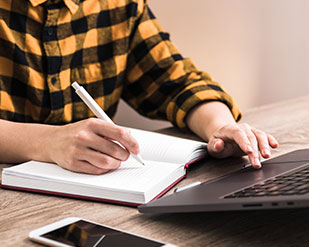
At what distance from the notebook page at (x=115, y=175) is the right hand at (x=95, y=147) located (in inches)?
0.6

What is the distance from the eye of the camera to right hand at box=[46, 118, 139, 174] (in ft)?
2.43

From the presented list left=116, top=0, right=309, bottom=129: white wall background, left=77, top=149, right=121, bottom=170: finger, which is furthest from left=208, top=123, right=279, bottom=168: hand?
left=116, top=0, right=309, bottom=129: white wall background

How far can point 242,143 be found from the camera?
2.71 ft

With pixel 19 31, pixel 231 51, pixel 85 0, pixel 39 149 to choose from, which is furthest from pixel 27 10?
pixel 231 51

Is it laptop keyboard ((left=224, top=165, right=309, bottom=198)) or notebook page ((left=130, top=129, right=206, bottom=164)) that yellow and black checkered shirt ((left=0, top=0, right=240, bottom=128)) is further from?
laptop keyboard ((left=224, top=165, right=309, bottom=198))

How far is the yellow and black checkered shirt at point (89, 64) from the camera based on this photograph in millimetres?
1114

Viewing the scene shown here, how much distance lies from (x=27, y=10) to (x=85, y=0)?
19 cm

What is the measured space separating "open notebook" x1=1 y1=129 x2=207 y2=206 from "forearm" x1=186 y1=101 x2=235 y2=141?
0.51ft

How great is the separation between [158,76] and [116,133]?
0.61 m

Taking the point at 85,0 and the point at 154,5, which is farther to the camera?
the point at 154,5

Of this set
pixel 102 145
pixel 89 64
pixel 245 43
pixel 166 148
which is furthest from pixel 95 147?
pixel 245 43

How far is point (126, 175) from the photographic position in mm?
758

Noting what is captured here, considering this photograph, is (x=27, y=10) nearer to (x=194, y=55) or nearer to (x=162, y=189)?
(x=162, y=189)

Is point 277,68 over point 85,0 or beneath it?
beneath
